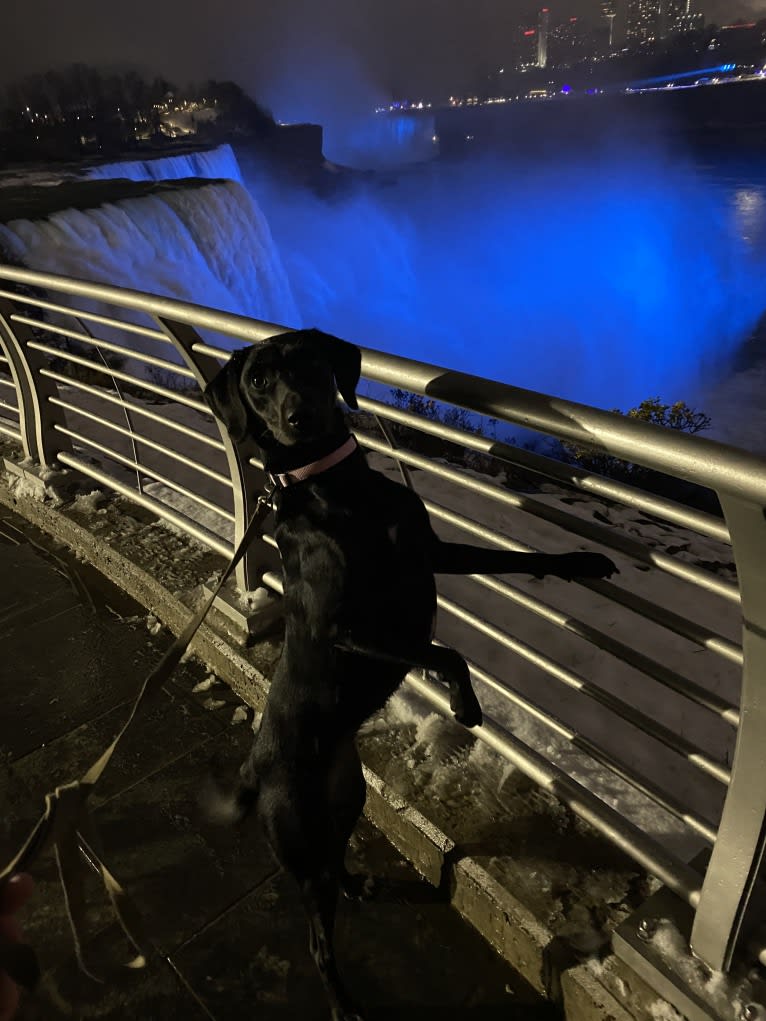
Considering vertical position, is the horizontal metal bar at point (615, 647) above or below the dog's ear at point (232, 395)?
below

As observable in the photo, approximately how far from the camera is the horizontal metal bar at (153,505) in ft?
9.95

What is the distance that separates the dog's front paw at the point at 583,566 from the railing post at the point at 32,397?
10.5ft

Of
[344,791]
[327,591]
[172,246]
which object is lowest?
[172,246]

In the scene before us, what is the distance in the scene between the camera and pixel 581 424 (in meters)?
1.29

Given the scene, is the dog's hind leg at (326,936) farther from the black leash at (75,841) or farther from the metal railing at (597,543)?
the metal railing at (597,543)

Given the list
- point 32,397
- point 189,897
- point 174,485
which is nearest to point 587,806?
point 189,897

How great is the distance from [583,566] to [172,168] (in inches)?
1255

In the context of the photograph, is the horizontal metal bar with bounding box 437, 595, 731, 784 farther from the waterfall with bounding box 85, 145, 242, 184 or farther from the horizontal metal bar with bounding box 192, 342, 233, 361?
the waterfall with bounding box 85, 145, 242, 184

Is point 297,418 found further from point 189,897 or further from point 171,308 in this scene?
point 189,897

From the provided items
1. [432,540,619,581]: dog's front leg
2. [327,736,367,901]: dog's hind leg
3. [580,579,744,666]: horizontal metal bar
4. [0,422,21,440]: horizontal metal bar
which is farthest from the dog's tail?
[0,422,21,440]: horizontal metal bar

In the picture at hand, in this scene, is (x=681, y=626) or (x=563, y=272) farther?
(x=563, y=272)

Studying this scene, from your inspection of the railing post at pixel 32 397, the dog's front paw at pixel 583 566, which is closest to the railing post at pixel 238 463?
the dog's front paw at pixel 583 566

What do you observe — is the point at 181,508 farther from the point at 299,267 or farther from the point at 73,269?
the point at 299,267

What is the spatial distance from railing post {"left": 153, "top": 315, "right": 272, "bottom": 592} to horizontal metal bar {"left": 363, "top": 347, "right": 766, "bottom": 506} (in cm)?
92
